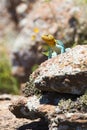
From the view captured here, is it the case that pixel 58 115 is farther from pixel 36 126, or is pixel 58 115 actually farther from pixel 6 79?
pixel 6 79

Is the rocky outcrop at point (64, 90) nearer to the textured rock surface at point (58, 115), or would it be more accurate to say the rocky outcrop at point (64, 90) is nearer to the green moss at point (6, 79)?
the textured rock surface at point (58, 115)

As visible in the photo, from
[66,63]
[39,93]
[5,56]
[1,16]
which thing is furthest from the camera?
[1,16]

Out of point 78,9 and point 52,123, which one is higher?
point 78,9

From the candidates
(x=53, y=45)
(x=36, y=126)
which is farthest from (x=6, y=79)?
(x=53, y=45)

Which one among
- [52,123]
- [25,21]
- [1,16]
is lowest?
[52,123]

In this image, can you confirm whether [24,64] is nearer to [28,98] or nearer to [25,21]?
[25,21]

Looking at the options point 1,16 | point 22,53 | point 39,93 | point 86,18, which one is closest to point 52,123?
point 39,93

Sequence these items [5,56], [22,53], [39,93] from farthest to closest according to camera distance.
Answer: [5,56]
[22,53]
[39,93]
